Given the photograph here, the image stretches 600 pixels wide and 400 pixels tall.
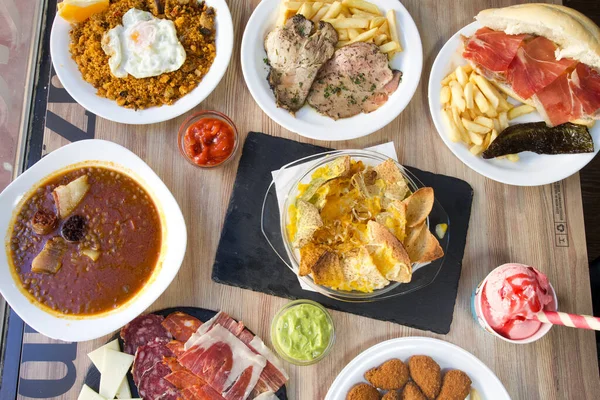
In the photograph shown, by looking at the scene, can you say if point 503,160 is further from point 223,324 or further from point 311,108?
point 223,324

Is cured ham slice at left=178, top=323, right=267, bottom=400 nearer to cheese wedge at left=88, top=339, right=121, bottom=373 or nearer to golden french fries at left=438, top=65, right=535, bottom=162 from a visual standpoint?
cheese wedge at left=88, top=339, right=121, bottom=373

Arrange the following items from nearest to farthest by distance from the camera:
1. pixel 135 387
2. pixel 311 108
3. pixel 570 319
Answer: pixel 570 319
pixel 135 387
pixel 311 108

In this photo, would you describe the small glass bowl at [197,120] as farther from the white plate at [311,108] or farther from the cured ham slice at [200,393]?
the cured ham slice at [200,393]

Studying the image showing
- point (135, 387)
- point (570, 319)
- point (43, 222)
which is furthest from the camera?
point (135, 387)

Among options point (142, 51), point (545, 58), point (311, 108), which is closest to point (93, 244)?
point (142, 51)

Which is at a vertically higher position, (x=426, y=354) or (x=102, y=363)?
(x=102, y=363)

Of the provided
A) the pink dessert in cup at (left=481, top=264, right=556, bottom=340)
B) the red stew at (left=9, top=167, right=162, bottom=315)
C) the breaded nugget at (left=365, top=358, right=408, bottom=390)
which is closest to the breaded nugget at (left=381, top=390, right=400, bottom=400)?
the breaded nugget at (left=365, top=358, right=408, bottom=390)
